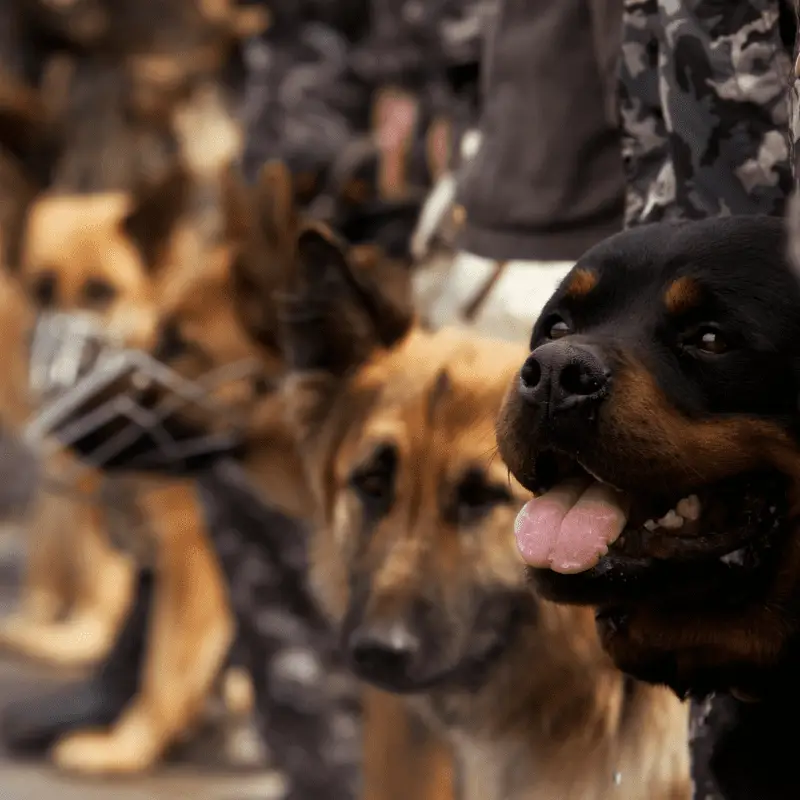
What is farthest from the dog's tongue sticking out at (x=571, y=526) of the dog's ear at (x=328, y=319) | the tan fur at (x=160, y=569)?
the tan fur at (x=160, y=569)

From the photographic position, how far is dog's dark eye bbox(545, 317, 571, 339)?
92 centimetres

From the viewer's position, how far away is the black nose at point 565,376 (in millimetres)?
810

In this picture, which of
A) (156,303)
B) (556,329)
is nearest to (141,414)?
(156,303)

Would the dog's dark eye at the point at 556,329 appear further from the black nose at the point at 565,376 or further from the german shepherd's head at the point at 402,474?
the german shepherd's head at the point at 402,474

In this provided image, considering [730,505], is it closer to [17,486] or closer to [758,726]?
[758,726]

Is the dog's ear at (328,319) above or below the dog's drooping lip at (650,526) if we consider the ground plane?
below

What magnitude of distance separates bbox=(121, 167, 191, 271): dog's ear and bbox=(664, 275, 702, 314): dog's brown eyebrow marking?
2303 millimetres

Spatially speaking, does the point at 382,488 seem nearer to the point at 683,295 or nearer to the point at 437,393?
the point at 437,393

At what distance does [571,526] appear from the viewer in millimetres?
845

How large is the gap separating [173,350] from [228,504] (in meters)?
0.34

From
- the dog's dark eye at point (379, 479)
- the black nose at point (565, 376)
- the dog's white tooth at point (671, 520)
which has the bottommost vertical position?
the dog's dark eye at point (379, 479)

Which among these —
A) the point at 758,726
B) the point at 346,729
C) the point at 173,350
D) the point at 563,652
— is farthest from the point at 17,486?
the point at 758,726

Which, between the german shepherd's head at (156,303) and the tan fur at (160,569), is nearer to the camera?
the german shepherd's head at (156,303)

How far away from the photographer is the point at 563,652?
134cm
